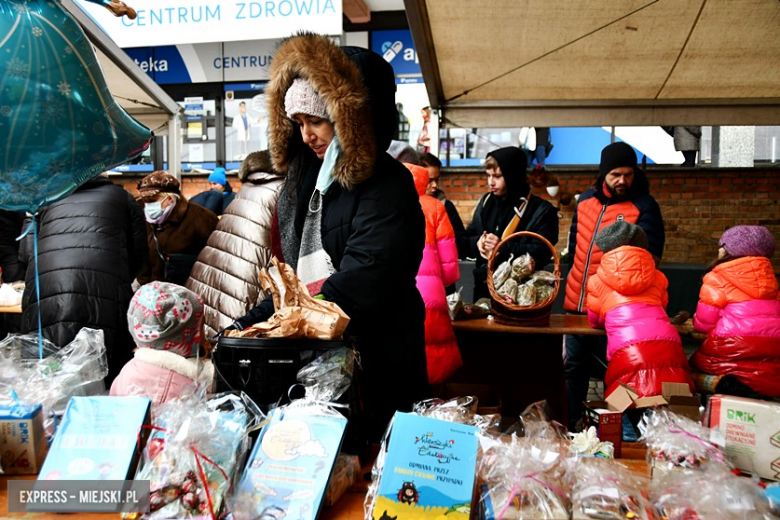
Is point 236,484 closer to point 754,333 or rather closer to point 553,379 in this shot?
point 754,333

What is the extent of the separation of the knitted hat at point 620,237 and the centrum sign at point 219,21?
2749mm

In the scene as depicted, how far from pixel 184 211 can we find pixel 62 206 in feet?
3.00

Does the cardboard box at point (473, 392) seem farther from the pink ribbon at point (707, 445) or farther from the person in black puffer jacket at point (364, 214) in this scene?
the pink ribbon at point (707, 445)

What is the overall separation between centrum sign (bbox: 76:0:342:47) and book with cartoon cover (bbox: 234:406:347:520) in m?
3.99

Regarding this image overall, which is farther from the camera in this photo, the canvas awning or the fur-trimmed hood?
the canvas awning

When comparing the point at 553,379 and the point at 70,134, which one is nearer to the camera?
the point at 70,134

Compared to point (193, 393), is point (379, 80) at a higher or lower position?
higher

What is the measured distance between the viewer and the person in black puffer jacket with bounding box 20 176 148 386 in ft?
8.95

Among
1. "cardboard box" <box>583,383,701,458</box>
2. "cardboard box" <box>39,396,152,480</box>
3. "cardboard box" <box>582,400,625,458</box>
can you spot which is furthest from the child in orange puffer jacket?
"cardboard box" <box>39,396,152,480</box>

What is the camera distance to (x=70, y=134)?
1.31 m

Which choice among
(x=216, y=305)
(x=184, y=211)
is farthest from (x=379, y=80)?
(x=184, y=211)

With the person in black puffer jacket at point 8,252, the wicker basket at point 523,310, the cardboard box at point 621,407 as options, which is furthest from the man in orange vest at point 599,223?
the person in black puffer jacket at point 8,252

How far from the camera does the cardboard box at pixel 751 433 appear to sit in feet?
4.38

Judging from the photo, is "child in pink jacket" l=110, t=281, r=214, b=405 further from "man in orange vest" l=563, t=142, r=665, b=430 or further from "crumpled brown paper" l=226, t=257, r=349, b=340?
"man in orange vest" l=563, t=142, r=665, b=430
